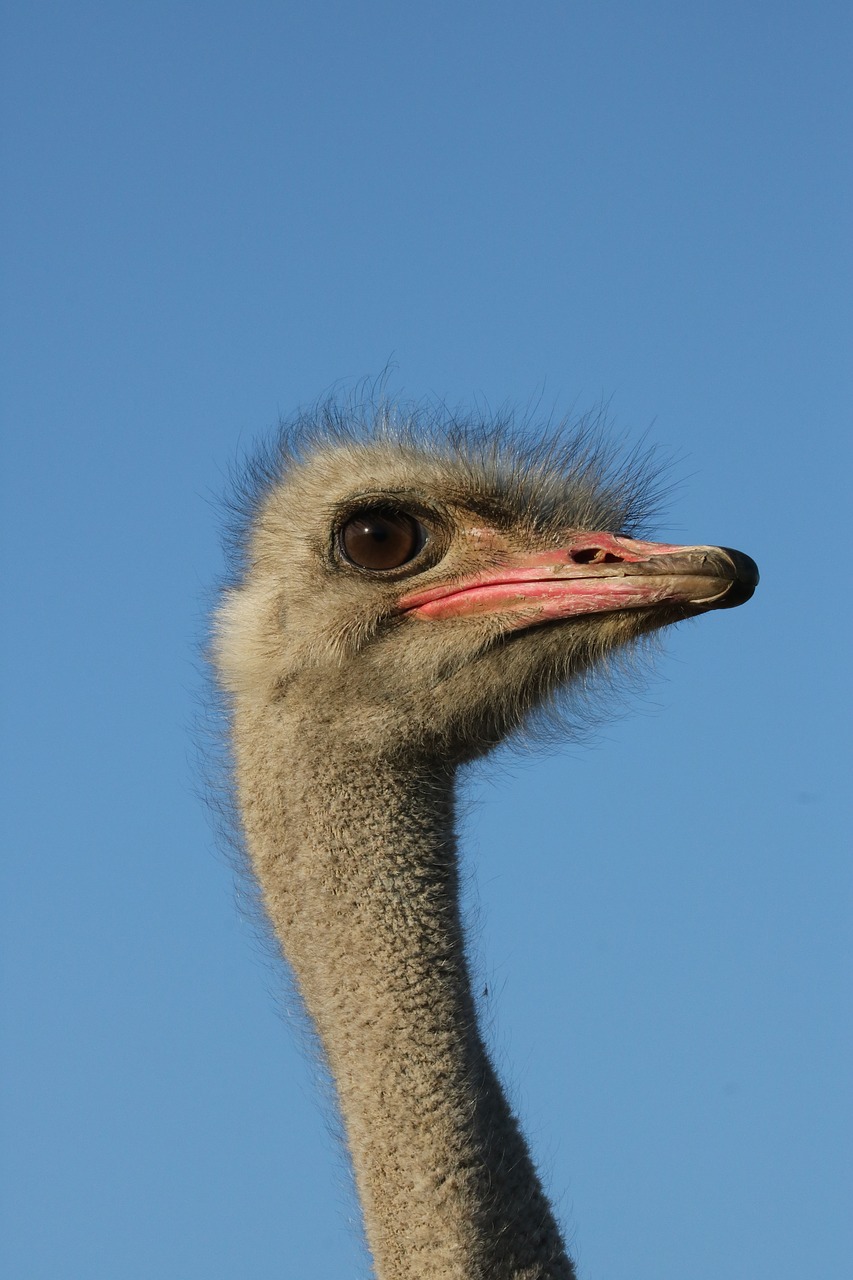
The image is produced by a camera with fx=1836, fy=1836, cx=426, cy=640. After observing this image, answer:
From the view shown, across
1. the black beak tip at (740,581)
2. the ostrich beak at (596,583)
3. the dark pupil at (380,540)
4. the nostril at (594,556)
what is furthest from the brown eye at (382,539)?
the black beak tip at (740,581)

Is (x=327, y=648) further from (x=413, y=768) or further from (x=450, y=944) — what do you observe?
(x=450, y=944)

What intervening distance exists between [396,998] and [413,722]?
0.60 metres

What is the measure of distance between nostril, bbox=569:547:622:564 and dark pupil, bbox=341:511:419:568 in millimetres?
390

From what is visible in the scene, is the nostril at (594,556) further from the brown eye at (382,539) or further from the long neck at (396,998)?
the long neck at (396,998)

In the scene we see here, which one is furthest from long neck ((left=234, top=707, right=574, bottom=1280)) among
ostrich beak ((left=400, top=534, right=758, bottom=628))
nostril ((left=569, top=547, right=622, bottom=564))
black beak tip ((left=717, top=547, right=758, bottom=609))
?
black beak tip ((left=717, top=547, right=758, bottom=609))

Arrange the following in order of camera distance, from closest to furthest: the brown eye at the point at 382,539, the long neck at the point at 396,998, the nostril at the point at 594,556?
the long neck at the point at 396,998, the nostril at the point at 594,556, the brown eye at the point at 382,539

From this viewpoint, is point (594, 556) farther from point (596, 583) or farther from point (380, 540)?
point (380, 540)

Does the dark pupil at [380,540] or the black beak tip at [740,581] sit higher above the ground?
the dark pupil at [380,540]

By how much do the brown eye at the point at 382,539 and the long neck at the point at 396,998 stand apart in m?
0.41

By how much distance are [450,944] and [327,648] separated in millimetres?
707

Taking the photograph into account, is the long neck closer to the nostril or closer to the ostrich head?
the ostrich head

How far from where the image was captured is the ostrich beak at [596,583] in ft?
12.0

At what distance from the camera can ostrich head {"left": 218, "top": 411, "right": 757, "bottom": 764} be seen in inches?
157

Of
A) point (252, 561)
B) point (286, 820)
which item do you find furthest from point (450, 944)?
point (252, 561)
